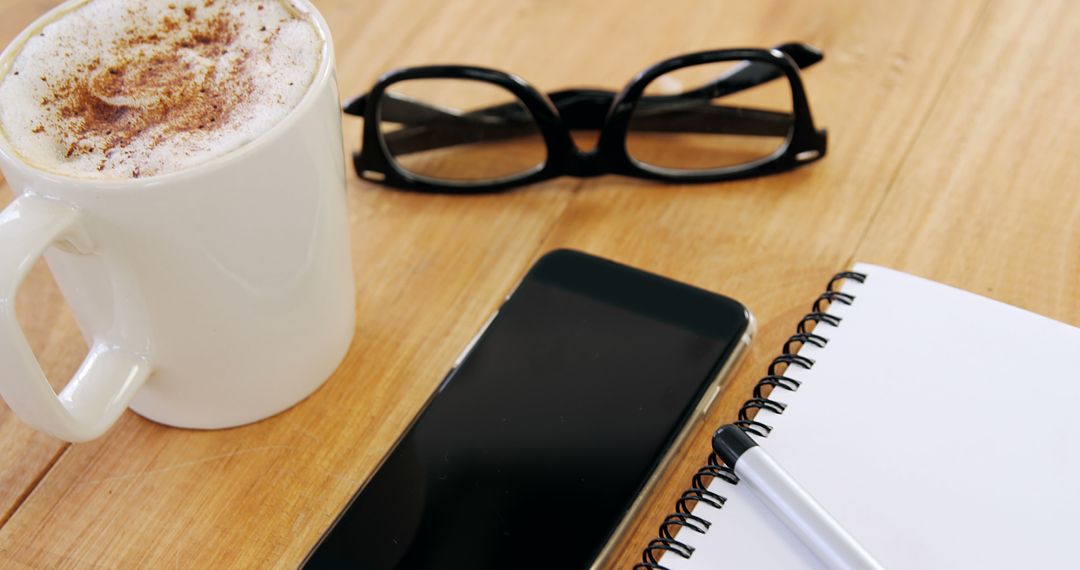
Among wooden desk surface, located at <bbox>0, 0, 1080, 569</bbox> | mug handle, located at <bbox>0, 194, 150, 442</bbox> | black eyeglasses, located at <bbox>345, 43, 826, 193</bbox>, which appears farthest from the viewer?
black eyeglasses, located at <bbox>345, 43, 826, 193</bbox>

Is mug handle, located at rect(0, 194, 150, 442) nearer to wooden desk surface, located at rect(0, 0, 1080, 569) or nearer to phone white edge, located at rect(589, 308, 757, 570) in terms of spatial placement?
wooden desk surface, located at rect(0, 0, 1080, 569)

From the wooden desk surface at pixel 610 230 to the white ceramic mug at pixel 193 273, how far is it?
5cm

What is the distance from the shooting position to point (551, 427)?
0.53 metres

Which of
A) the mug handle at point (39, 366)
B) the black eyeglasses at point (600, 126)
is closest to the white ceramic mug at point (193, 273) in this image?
the mug handle at point (39, 366)

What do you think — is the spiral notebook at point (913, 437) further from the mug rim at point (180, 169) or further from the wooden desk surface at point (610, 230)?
the mug rim at point (180, 169)

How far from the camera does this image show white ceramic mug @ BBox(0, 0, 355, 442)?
1.39 feet

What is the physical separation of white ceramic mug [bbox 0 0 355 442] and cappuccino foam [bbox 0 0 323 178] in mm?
10

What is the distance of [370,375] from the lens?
0.58 meters

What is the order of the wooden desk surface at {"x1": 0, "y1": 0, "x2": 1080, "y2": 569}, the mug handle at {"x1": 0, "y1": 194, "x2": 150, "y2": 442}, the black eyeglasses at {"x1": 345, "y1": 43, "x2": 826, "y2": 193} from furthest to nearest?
the black eyeglasses at {"x1": 345, "y1": 43, "x2": 826, "y2": 193}
the wooden desk surface at {"x1": 0, "y1": 0, "x2": 1080, "y2": 569}
the mug handle at {"x1": 0, "y1": 194, "x2": 150, "y2": 442}

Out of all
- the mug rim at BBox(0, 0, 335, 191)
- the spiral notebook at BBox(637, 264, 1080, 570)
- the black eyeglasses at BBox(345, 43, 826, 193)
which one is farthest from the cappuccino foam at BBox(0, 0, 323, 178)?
the spiral notebook at BBox(637, 264, 1080, 570)

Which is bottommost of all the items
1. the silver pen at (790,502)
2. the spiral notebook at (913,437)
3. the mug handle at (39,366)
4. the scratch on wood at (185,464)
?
the scratch on wood at (185,464)

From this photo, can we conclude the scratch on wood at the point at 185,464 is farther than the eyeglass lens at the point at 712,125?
No

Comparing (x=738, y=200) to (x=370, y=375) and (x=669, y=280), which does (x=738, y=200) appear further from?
(x=370, y=375)

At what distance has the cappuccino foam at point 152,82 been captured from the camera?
0.44m
